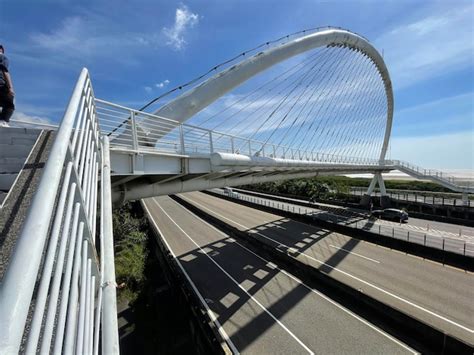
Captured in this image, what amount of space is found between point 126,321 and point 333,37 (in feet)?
80.5

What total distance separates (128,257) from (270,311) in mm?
10604

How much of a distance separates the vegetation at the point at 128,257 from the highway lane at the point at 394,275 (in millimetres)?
9381

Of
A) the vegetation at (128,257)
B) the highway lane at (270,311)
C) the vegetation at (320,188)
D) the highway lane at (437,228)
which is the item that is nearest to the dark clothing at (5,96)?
the highway lane at (270,311)

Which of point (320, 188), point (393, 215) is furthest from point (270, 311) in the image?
point (320, 188)

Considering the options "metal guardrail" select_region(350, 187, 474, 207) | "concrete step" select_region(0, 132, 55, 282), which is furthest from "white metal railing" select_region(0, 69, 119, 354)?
"metal guardrail" select_region(350, 187, 474, 207)

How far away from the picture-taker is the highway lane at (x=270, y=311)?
27.8 ft

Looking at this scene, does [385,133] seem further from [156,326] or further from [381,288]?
[156,326]

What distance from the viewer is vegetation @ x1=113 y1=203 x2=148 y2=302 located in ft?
47.5

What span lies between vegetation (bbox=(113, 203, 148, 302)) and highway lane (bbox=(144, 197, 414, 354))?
8.84ft

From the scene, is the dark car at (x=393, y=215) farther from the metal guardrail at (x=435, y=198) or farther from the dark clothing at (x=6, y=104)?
the dark clothing at (x=6, y=104)

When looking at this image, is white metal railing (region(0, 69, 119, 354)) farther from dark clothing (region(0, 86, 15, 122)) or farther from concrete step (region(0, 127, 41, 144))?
dark clothing (region(0, 86, 15, 122))

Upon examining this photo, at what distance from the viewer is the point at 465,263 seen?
13.2 meters

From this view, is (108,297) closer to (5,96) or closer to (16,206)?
(16,206)

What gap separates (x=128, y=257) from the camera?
53.8 ft
